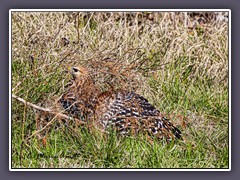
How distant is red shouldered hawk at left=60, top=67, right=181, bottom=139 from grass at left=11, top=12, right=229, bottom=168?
0.18ft

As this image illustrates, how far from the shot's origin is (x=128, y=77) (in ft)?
43.3

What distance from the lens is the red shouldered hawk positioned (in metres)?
13.0

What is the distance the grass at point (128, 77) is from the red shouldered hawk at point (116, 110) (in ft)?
0.18

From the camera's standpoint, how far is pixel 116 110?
42.8 feet

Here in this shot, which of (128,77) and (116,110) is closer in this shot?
(116,110)

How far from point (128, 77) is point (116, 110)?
27 centimetres

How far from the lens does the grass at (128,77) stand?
13000 mm

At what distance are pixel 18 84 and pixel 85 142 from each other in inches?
22.9

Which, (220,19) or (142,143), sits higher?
(220,19)

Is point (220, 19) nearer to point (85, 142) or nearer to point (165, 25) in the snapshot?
point (165, 25)

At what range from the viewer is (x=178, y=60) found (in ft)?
43.3

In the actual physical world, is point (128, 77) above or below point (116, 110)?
above
